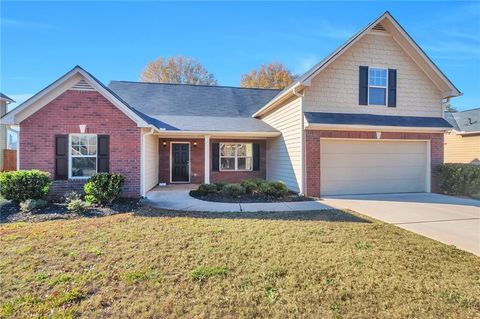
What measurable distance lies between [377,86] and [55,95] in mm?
12492

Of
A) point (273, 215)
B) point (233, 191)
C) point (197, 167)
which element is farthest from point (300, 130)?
point (197, 167)

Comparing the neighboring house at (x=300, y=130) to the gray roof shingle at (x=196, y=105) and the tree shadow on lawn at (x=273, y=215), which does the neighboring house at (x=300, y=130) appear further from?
the tree shadow on lawn at (x=273, y=215)

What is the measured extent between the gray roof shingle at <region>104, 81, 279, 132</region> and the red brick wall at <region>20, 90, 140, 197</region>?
2478 mm

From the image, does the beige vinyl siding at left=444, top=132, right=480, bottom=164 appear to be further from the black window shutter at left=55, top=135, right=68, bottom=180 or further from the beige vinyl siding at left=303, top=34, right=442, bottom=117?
the black window shutter at left=55, top=135, right=68, bottom=180

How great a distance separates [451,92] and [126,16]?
1371 cm

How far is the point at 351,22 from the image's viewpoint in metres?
13.3

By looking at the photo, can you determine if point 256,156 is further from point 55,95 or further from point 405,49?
point 55,95

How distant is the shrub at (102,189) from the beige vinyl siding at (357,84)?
7.50 metres

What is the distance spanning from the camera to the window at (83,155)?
976 cm

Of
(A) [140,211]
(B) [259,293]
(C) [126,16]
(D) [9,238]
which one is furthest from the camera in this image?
(C) [126,16]

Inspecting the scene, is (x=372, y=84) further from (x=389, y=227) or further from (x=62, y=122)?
(x=62, y=122)

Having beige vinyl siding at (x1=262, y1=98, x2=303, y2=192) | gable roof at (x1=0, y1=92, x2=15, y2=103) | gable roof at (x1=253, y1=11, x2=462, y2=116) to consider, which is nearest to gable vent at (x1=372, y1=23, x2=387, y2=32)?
gable roof at (x1=253, y1=11, x2=462, y2=116)

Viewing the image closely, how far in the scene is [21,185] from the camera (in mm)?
8109

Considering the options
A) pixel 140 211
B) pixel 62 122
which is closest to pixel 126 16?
pixel 62 122
